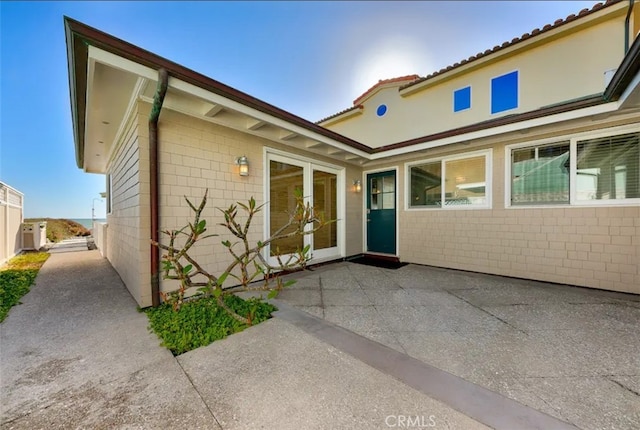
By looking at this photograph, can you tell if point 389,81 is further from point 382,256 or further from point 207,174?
point 207,174

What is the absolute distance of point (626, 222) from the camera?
3.45 metres

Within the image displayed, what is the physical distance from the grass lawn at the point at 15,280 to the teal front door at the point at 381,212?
20.3ft

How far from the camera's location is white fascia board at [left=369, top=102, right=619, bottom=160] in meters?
3.24

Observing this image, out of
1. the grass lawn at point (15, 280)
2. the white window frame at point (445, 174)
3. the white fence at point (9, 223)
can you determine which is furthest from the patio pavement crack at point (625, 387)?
the white fence at point (9, 223)

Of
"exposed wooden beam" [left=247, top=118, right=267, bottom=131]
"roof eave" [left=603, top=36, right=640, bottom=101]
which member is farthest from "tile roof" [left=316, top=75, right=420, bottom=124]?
"exposed wooden beam" [left=247, top=118, right=267, bottom=131]

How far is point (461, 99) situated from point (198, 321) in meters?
7.80

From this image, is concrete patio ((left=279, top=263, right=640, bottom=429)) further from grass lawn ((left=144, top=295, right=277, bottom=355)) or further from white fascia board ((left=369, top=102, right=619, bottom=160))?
white fascia board ((left=369, top=102, right=619, bottom=160))

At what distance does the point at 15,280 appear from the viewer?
4.21m

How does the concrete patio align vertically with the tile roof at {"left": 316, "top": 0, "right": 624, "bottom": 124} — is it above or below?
below

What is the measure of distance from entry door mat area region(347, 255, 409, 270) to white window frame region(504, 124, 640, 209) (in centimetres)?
233

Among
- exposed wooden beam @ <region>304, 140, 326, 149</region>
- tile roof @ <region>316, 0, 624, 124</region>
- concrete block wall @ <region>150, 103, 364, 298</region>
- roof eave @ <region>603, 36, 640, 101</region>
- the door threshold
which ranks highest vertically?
tile roof @ <region>316, 0, 624, 124</region>

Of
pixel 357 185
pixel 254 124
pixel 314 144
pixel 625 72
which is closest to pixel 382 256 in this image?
pixel 357 185

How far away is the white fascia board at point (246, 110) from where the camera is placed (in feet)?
8.84

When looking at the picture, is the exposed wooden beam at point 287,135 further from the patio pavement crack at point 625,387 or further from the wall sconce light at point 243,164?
the patio pavement crack at point 625,387
